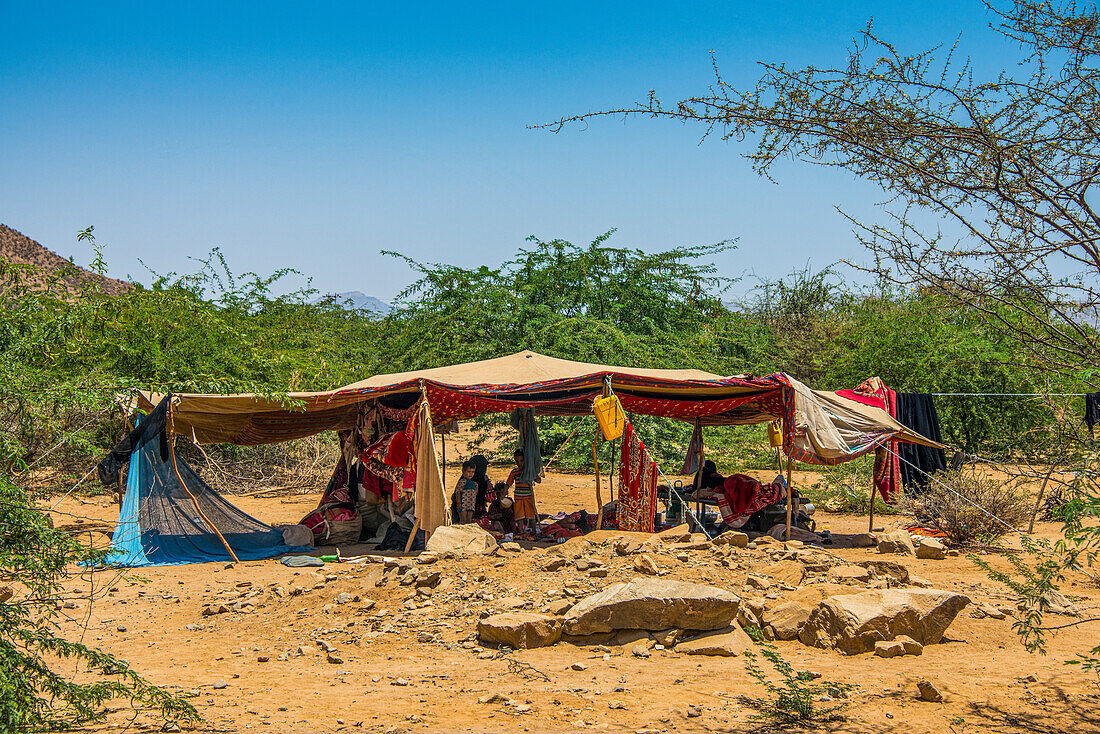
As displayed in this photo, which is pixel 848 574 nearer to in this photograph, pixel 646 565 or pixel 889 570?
pixel 889 570

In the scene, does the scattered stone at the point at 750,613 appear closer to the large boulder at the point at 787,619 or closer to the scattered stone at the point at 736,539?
the large boulder at the point at 787,619

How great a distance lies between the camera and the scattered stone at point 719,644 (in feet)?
17.3

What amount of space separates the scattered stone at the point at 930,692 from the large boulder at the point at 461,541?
4.41 meters

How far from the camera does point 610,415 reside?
29.0 feet

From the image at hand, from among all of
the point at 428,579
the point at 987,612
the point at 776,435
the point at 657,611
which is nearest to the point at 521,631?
the point at 657,611

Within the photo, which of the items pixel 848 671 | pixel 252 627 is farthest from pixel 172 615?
pixel 848 671

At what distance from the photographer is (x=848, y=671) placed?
489 centimetres

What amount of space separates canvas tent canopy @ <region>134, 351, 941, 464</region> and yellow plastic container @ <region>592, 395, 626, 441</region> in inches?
10.7

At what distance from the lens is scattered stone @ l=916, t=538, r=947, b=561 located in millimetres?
8695

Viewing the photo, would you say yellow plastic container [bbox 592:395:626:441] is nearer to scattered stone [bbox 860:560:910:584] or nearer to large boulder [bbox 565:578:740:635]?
scattered stone [bbox 860:560:910:584]

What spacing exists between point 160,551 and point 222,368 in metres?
4.24

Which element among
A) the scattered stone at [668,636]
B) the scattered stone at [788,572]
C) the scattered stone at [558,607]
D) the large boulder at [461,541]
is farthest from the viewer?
the large boulder at [461,541]

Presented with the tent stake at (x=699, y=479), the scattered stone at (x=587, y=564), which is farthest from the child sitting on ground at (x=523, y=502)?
the scattered stone at (x=587, y=564)

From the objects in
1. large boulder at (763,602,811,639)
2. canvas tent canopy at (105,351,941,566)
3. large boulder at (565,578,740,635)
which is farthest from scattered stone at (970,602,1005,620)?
canvas tent canopy at (105,351,941,566)
